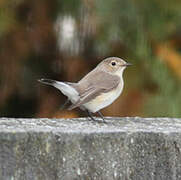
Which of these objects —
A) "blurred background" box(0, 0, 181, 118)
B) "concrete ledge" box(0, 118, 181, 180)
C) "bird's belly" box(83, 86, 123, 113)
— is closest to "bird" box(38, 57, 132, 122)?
"bird's belly" box(83, 86, 123, 113)

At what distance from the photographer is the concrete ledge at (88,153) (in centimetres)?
335

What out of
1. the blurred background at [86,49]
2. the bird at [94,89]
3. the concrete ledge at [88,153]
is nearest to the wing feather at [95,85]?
the bird at [94,89]

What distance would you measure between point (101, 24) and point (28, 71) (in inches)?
32.5

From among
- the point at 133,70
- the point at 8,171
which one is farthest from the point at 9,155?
the point at 133,70

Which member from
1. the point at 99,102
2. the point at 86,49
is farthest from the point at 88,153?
the point at 86,49

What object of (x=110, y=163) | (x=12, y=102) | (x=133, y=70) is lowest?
(x=12, y=102)

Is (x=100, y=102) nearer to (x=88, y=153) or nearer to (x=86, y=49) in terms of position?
(x=86, y=49)

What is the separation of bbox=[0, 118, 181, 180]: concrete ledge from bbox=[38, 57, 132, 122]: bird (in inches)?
38.7

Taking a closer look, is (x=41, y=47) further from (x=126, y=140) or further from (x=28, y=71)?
(x=126, y=140)

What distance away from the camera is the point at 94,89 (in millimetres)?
4867

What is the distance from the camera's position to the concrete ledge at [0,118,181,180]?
335 centimetres

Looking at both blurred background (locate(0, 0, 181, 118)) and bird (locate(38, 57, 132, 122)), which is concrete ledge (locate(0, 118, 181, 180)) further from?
blurred background (locate(0, 0, 181, 118))

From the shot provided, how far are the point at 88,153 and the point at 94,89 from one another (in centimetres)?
146

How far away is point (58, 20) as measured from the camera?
5750 millimetres
